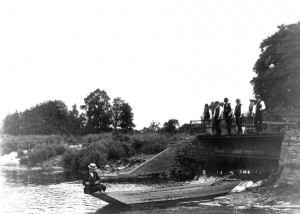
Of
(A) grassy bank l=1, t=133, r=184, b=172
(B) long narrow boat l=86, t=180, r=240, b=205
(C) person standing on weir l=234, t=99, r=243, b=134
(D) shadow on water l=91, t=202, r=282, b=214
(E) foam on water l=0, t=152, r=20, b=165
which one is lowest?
(D) shadow on water l=91, t=202, r=282, b=214

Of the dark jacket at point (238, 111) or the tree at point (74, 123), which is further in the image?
the tree at point (74, 123)

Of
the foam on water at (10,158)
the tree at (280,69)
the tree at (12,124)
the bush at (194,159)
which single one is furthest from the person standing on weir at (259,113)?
the tree at (12,124)

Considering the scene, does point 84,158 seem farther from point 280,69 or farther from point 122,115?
point 122,115

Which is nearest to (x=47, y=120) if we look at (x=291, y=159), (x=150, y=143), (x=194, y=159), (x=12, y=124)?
(x=12, y=124)

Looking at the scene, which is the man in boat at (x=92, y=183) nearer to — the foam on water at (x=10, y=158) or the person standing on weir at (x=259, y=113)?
the person standing on weir at (x=259, y=113)

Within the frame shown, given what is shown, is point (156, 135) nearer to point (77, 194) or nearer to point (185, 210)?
point (77, 194)

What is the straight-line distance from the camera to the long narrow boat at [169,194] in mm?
17875

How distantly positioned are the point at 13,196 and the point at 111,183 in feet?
22.6

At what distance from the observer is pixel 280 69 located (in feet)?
156

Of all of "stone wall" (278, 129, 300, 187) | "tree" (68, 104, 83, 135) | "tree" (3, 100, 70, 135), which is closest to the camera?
"stone wall" (278, 129, 300, 187)

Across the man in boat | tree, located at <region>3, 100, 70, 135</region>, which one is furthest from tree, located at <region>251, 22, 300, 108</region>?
tree, located at <region>3, 100, 70, 135</region>

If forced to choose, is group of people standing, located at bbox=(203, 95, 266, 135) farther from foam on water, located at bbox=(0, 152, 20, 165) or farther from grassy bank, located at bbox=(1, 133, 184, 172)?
foam on water, located at bbox=(0, 152, 20, 165)

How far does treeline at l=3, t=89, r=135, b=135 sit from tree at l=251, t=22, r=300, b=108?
34.5m

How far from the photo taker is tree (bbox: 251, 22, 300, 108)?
4631 centimetres
